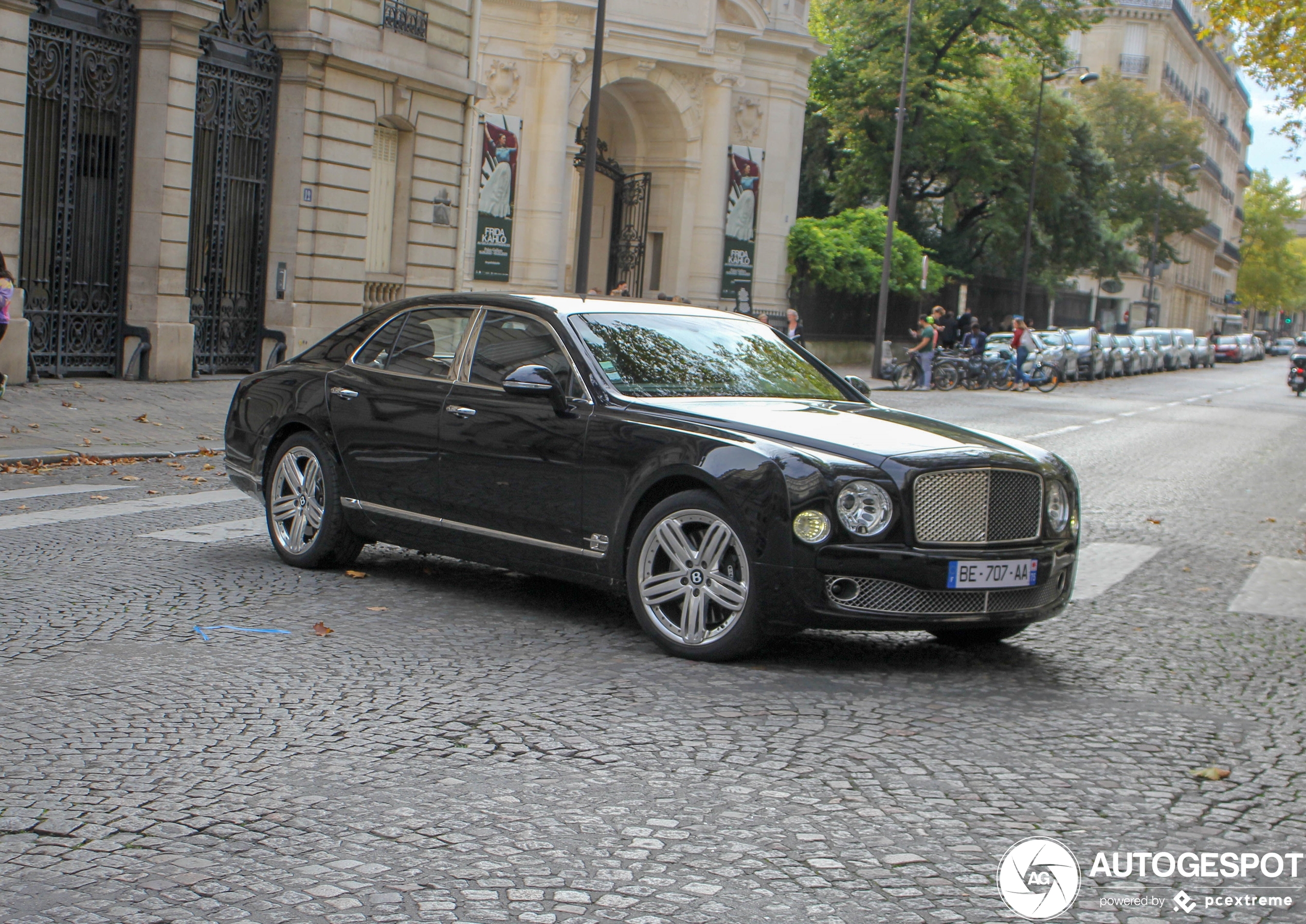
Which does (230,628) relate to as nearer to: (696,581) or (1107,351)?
(696,581)

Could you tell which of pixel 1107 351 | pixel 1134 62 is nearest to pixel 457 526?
pixel 1107 351

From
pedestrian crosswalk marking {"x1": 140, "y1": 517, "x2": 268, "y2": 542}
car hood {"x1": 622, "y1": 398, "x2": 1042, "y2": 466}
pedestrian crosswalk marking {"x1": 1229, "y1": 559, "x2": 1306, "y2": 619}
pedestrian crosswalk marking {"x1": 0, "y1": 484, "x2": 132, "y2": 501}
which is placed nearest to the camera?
car hood {"x1": 622, "y1": 398, "x2": 1042, "y2": 466}

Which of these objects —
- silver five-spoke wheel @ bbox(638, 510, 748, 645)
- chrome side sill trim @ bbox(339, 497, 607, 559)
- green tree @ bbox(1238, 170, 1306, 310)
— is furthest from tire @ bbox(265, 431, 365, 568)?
green tree @ bbox(1238, 170, 1306, 310)

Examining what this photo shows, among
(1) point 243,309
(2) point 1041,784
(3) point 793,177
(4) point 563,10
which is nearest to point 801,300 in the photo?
(3) point 793,177

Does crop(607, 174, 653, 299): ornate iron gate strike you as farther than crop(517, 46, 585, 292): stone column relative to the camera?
Yes

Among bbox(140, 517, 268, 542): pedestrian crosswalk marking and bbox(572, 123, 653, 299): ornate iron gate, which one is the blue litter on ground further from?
bbox(572, 123, 653, 299): ornate iron gate

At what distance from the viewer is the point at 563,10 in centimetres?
3822

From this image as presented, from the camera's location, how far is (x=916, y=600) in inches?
238

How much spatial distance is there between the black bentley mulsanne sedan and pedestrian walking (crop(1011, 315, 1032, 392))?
32333 mm

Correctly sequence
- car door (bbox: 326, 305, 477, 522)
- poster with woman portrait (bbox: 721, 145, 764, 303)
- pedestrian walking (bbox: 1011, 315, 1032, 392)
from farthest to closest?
poster with woman portrait (bbox: 721, 145, 764, 303), pedestrian walking (bbox: 1011, 315, 1032, 392), car door (bbox: 326, 305, 477, 522)

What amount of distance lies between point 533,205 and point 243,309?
15729 mm

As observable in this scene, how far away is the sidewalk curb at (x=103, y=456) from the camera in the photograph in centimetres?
1254

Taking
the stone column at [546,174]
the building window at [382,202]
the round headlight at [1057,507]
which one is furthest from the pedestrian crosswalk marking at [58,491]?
the stone column at [546,174]

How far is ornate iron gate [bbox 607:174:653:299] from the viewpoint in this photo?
42.0m
